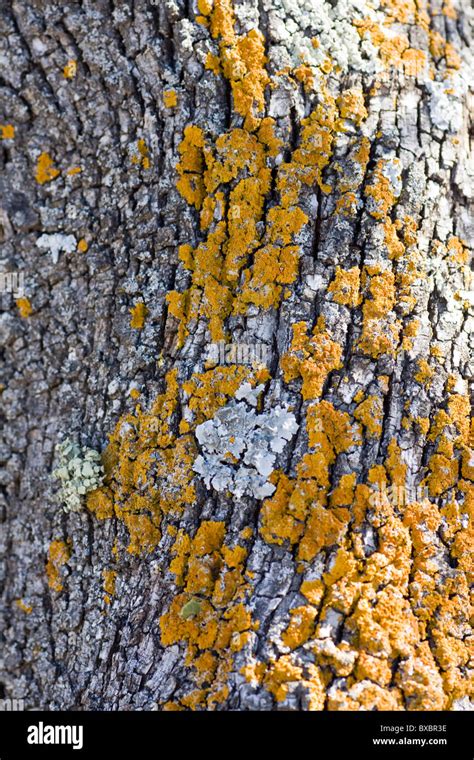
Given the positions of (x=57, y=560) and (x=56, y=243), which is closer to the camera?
(x=57, y=560)

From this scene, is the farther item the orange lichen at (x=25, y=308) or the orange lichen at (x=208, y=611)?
the orange lichen at (x=25, y=308)

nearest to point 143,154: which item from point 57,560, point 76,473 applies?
point 76,473

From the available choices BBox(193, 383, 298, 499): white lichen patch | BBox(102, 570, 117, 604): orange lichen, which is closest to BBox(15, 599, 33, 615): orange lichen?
BBox(102, 570, 117, 604): orange lichen

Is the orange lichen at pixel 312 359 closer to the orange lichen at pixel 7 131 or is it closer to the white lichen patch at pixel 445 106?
the white lichen patch at pixel 445 106

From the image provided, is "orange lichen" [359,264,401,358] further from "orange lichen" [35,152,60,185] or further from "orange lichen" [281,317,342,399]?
"orange lichen" [35,152,60,185]

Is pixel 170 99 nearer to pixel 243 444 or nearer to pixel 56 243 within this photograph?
pixel 56 243

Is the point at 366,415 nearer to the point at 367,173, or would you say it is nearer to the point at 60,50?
the point at 367,173

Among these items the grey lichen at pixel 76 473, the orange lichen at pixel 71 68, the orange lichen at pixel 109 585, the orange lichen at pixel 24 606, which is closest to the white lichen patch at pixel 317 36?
the orange lichen at pixel 71 68
